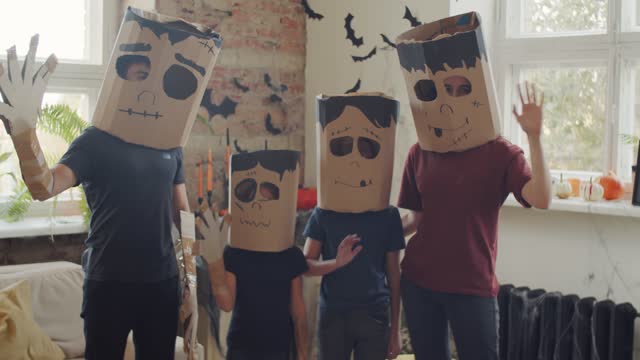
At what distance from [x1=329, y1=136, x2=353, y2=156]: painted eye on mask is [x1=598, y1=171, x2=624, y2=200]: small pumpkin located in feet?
4.75

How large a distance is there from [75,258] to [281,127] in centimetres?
116

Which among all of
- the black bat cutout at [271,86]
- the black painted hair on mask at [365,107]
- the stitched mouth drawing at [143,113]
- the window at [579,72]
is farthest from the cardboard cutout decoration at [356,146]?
the black bat cutout at [271,86]

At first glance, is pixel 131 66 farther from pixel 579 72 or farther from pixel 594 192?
pixel 579 72

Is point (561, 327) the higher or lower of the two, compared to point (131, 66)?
lower

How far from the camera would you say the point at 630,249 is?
2.77 metres

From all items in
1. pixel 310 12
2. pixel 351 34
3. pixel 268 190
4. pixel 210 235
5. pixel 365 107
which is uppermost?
pixel 310 12

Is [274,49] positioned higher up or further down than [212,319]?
higher up

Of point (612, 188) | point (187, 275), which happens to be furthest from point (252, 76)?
point (187, 275)

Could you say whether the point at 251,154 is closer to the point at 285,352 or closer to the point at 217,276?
the point at 217,276

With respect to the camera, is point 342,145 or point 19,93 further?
point 342,145

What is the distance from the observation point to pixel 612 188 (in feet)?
9.34

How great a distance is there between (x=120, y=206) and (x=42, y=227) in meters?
1.38

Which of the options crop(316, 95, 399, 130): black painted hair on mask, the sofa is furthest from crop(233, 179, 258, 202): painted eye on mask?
the sofa

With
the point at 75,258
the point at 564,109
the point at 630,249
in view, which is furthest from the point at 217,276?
the point at 564,109
